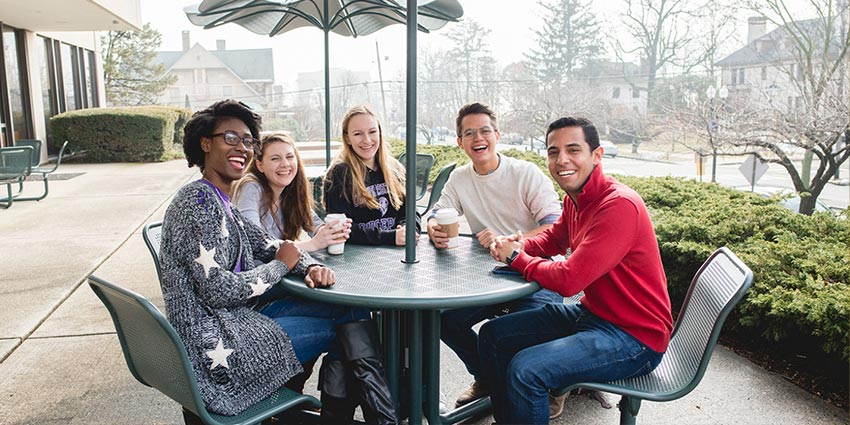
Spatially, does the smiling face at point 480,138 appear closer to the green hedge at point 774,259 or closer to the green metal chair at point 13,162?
the green hedge at point 774,259

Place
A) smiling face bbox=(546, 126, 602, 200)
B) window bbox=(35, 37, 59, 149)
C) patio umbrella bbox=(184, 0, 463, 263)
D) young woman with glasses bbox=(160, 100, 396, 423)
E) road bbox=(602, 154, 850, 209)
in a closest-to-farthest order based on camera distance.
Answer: young woman with glasses bbox=(160, 100, 396, 423) < smiling face bbox=(546, 126, 602, 200) < patio umbrella bbox=(184, 0, 463, 263) < window bbox=(35, 37, 59, 149) < road bbox=(602, 154, 850, 209)

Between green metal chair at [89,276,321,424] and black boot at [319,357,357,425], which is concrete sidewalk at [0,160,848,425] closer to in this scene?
black boot at [319,357,357,425]

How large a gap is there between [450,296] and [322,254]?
85 centimetres

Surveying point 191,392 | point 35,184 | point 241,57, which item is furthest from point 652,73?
point 241,57

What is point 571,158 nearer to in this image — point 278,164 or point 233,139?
point 233,139

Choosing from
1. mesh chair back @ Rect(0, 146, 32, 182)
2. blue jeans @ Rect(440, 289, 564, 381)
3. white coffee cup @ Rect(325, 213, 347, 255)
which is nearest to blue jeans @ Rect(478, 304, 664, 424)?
blue jeans @ Rect(440, 289, 564, 381)

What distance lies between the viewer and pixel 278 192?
10.1ft

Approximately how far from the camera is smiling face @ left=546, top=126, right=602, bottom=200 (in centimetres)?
229

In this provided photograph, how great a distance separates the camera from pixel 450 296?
6.53ft

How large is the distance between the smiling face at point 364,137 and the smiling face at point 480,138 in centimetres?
47

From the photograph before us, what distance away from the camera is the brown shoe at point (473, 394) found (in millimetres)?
2793

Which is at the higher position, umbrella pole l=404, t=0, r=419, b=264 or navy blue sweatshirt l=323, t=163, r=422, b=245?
umbrella pole l=404, t=0, r=419, b=264

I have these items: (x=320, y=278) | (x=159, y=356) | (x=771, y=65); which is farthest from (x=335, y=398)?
(x=771, y=65)

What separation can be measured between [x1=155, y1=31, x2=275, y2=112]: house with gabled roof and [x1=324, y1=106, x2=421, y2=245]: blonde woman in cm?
4624
